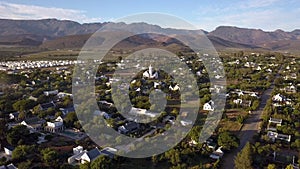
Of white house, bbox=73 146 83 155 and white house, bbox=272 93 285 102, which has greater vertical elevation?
white house, bbox=272 93 285 102

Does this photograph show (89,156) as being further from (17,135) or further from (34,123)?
(34,123)

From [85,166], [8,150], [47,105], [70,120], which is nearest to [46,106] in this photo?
[47,105]

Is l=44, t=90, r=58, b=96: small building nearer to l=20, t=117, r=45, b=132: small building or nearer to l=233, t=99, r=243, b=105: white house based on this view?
l=20, t=117, r=45, b=132: small building

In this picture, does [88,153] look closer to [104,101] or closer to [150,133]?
[150,133]

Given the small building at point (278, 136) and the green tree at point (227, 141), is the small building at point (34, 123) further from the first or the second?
the small building at point (278, 136)

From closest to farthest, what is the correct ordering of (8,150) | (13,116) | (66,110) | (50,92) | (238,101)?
(8,150) → (13,116) → (66,110) → (238,101) → (50,92)

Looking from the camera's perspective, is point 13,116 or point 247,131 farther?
point 13,116

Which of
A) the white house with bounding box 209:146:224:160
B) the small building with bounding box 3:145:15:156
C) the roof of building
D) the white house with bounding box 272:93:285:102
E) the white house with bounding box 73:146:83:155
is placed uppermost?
the white house with bounding box 272:93:285:102

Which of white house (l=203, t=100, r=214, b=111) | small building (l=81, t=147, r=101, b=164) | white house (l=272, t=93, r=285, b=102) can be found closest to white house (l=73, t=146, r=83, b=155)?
small building (l=81, t=147, r=101, b=164)

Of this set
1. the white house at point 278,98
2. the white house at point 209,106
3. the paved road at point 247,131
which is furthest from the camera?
the white house at point 278,98

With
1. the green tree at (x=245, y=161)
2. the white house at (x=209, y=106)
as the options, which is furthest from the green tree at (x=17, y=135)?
the white house at (x=209, y=106)

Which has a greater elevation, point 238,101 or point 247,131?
point 238,101
